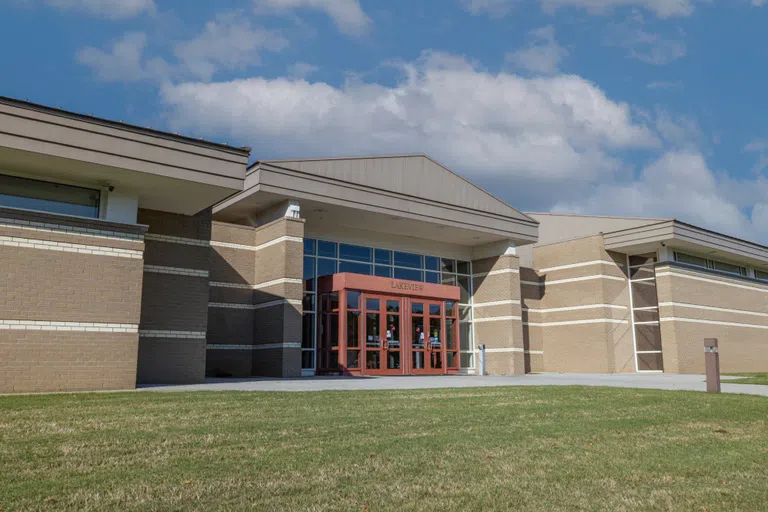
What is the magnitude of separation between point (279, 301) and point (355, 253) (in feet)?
19.2

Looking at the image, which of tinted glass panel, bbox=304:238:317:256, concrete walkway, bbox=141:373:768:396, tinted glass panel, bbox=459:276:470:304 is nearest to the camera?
concrete walkway, bbox=141:373:768:396

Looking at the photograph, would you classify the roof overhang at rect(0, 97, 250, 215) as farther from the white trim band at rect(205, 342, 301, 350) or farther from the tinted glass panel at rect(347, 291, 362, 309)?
the tinted glass panel at rect(347, 291, 362, 309)

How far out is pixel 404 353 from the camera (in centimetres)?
2706

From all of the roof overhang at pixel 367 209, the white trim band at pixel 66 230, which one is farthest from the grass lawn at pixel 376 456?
the roof overhang at pixel 367 209

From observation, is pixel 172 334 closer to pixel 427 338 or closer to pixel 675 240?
pixel 427 338

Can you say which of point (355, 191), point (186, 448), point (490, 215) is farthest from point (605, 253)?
point (186, 448)

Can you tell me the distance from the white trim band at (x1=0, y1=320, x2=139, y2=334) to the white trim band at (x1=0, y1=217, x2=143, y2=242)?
203 cm

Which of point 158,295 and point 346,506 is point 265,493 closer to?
point 346,506

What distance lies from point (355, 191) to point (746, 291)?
82.3ft

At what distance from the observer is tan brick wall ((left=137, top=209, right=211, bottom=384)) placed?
18344 millimetres

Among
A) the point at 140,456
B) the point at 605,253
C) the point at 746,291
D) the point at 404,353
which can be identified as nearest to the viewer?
the point at 140,456

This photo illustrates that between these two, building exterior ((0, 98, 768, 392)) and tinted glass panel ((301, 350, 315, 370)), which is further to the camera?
tinted glass panel ((301, 350, 315, 370))

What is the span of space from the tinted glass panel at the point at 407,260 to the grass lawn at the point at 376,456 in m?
19.0

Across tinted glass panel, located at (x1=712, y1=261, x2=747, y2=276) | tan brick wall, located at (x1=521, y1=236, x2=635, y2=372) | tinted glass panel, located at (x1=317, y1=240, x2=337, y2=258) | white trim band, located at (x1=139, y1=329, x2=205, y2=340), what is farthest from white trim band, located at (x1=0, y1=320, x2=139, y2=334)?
tinted glass panel, located at (x1=712, y1=261, x2=747, y2=276)
